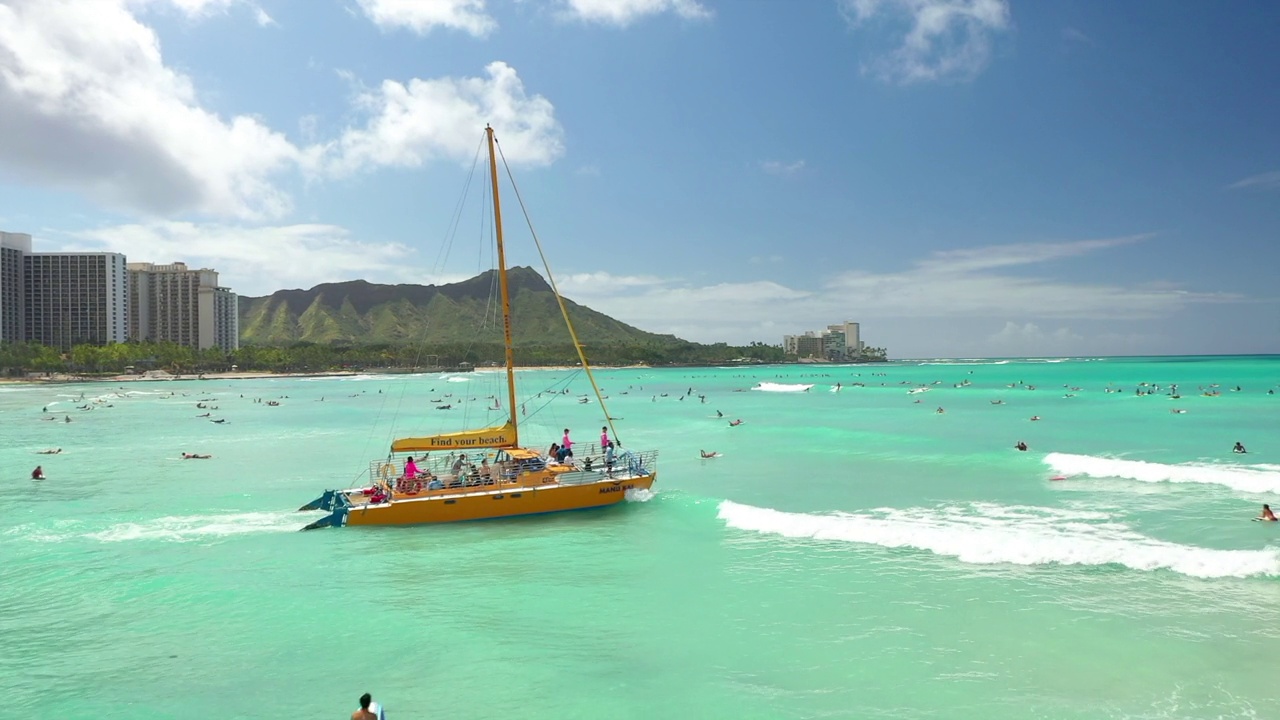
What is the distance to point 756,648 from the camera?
13.1 m

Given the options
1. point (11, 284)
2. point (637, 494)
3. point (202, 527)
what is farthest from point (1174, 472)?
point (11, 284)

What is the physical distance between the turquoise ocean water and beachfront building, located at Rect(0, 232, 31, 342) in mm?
174124

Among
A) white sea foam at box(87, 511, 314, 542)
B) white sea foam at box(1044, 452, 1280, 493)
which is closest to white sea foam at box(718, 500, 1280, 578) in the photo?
white sea foam at box(1044, 452, 1280, 493)

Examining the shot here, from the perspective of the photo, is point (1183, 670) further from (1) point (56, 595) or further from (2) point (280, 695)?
(1) point (56, 595)

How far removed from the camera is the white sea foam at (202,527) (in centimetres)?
2180

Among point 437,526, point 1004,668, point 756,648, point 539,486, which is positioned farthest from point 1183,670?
point 437,526

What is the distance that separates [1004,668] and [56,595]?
19.7 metres

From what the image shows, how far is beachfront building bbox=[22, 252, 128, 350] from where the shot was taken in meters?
172

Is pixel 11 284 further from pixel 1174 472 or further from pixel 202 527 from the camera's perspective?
pixel 1174 472

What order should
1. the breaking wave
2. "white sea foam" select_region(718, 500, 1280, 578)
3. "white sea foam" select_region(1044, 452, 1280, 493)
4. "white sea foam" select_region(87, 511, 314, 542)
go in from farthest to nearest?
1. "white sea foam" select_region(1044, 452, 1280, 493)
2. the breaking wave
3. "white sea foam" select_region(87, 511, 314, 542)
4. "white sea foam" select_region(718, 500, 1280, 578)

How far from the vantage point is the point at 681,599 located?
15742mm

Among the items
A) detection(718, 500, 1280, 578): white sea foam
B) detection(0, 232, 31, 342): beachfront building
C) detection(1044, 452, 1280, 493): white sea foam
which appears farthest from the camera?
detection(0, 232, 31, 342): beachfront building

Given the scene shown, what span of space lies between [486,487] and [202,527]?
898 cm

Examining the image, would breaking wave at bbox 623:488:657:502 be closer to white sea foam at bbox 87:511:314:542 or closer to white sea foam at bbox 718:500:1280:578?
white sea foam at bbox 718:500:1280:578
